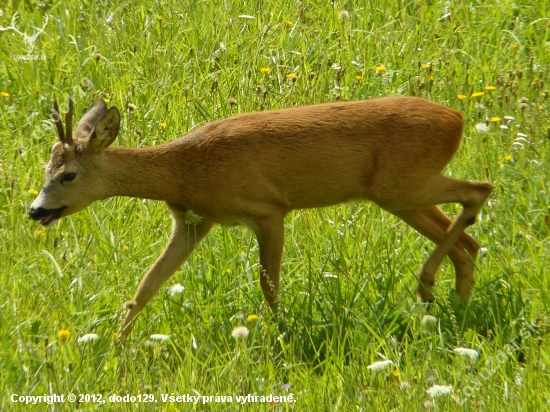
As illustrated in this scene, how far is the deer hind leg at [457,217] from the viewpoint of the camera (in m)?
5.74

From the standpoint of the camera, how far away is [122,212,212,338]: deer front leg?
5621 mm

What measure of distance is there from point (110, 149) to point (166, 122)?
1529mm

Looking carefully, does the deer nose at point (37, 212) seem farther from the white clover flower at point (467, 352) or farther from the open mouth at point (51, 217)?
the white clover flower at point (467, 352)

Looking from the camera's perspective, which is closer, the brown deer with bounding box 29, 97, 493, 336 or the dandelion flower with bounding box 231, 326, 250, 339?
the dandelion flower with bounding box 231, 326, 250, 339

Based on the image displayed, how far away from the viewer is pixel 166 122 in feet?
23.8

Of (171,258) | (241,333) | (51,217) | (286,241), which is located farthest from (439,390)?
(51,217)

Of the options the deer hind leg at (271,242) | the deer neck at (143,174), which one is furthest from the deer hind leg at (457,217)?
the deer neck at (143,174)

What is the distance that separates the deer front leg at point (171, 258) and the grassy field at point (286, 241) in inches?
3.4

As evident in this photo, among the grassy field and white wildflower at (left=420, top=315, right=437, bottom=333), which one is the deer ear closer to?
the grassy field

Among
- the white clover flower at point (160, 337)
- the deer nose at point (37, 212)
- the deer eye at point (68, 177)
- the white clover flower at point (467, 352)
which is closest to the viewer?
the white clover flower at point (467, 352)

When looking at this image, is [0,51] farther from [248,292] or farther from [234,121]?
[248,292]

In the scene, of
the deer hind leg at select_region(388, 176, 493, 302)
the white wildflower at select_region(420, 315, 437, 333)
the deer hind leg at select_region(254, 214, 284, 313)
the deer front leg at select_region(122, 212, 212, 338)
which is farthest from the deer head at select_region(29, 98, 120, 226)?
the white wildflower at select_region(420, 315, 437, 333)

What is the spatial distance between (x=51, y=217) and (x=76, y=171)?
272mm

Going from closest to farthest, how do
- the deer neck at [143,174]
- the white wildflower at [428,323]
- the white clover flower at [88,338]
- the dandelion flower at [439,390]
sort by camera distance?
the dandelion flower at [439,390]
the white clover flower at [88,338]
the white wildflower at [428,323]
the deer neck at [143,174]
